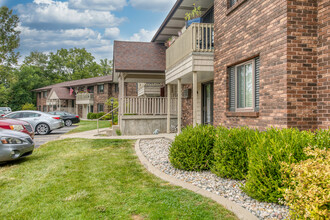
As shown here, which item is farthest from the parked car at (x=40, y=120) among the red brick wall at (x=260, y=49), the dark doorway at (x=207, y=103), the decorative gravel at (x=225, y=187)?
A: the red brick wall at (x=260, y=49)

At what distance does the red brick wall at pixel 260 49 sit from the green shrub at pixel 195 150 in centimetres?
131

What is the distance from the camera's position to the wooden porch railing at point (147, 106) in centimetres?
1574

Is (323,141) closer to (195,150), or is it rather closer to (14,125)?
(195,150)

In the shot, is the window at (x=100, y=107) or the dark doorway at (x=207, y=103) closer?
the dark doorway at (x=207, y=103)

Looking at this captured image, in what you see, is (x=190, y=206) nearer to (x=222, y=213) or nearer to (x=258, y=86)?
(x=222, y=213)

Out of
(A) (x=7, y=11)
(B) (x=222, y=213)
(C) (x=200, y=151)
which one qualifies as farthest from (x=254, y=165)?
(A) (x=7, y=11)

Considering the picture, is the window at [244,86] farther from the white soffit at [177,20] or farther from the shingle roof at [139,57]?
the shingle roof at [139,57]

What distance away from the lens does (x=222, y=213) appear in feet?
12.5

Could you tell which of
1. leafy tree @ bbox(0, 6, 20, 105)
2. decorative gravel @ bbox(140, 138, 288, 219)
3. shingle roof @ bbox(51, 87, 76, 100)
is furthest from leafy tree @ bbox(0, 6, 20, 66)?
decorative gravel @ bbox(140, 138, 288, 219)

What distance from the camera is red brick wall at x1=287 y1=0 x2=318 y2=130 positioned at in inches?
228

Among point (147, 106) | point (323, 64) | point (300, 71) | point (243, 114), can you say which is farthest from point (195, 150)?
point (147, 106)

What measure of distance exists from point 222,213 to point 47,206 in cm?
259

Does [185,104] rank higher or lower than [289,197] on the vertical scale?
higher

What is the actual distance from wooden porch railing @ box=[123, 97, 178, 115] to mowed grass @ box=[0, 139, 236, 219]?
7812 mm
